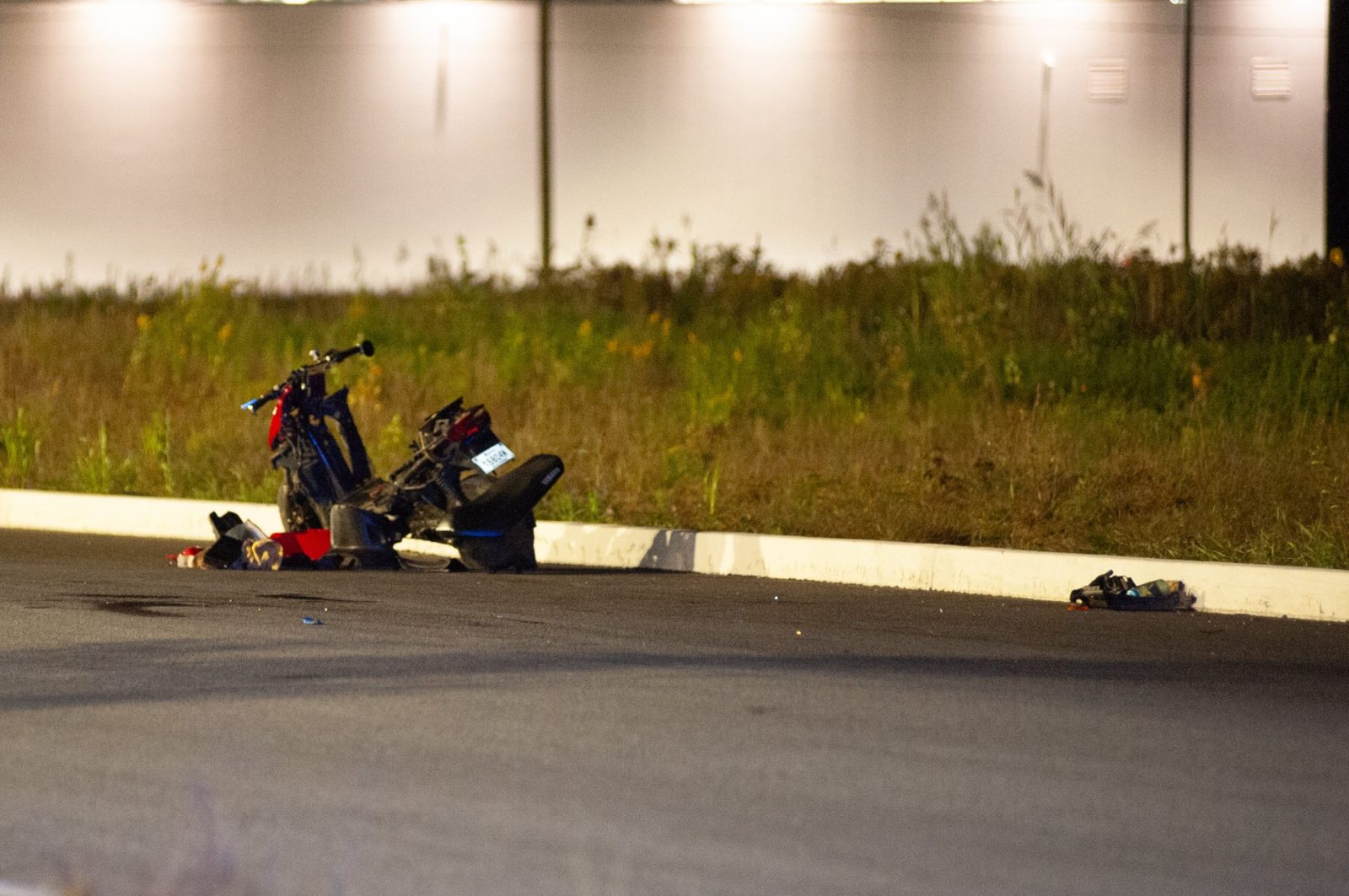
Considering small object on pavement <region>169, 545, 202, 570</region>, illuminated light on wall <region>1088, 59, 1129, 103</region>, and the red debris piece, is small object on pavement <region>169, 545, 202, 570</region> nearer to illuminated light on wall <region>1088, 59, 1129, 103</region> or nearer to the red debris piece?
the red debris piece

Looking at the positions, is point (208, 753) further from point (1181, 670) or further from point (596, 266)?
point (596, 266)

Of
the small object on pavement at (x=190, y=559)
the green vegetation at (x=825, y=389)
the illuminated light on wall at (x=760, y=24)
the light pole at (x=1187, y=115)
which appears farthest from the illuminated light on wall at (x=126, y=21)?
the small object on pavement at (x=190, y=559)

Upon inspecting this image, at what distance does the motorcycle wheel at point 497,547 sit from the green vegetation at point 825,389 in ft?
4.97

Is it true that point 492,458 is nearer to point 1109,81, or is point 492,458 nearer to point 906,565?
point 906,565

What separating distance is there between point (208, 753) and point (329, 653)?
2.10 meters

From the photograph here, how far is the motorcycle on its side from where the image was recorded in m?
11.8

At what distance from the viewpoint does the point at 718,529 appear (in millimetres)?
13062

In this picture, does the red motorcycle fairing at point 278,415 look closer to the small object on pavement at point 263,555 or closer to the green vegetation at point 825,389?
the small object on pavement at point 263,555

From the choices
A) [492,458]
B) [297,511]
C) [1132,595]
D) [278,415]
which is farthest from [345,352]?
[1132,595]

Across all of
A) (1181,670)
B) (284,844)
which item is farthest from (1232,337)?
(284,844)

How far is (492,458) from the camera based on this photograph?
11781 mm

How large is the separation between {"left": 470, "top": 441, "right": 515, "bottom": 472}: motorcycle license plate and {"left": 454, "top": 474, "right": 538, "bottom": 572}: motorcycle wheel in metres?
0.24

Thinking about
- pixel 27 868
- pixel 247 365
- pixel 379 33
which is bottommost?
pixel 27 868

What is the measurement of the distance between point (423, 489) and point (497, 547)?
52 centimetres
